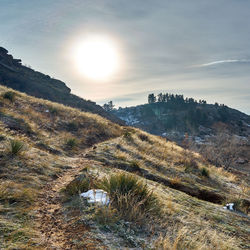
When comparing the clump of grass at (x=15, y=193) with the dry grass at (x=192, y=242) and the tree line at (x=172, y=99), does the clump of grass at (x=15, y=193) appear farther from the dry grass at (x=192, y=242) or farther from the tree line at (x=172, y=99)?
the tree line at (x=172, y=99)

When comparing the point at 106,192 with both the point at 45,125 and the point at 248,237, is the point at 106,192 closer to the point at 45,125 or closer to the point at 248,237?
the point at 248,237

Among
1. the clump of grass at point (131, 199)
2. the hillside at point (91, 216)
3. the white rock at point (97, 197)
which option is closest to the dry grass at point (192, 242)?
the hillside at point (91, 216)

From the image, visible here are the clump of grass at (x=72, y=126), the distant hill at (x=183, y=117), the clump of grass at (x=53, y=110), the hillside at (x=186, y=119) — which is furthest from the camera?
the distant hill at (x=183, y=117)

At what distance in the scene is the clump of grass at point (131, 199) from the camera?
10.8 feet

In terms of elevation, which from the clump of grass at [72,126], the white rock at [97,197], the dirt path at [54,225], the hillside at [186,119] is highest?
the hillside at [186,119]

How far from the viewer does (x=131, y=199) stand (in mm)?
3646

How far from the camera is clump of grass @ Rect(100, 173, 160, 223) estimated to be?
3.28 metres

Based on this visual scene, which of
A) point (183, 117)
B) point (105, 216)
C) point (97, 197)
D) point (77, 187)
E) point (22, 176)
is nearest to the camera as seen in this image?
point (105, 216)

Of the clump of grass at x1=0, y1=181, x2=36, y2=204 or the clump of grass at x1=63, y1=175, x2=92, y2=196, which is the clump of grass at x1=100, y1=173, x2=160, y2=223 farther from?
the clump of grass at x1=0, y1=181, x2=36, y2=204

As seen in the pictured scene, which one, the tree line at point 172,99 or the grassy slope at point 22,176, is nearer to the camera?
the grassy slope at point 22,176

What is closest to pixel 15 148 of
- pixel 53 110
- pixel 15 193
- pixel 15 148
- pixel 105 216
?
pixel 15 148

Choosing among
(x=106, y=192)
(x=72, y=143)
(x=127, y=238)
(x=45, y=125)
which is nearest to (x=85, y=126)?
(x=45, y=125)

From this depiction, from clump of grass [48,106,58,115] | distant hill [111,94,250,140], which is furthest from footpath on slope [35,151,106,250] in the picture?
distant hill [111,94,250,140]

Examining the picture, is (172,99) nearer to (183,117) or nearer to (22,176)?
(183,117)
